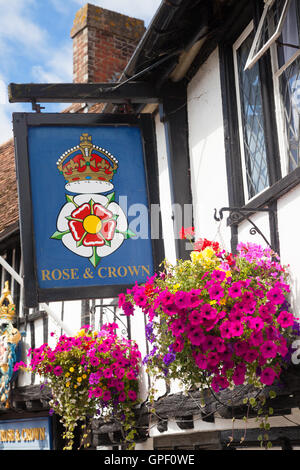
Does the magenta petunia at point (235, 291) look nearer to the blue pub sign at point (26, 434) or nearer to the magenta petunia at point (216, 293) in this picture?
the magenta petunia at point (216, 293)

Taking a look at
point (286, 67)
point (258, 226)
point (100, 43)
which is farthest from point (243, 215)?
point (100, 43)

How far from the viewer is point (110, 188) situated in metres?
5.92

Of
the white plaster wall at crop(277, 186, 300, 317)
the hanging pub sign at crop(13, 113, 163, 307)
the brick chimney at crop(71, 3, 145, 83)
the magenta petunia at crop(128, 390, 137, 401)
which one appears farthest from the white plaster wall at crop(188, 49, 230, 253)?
the brick chimney at crop(71, 3, 145, 83)

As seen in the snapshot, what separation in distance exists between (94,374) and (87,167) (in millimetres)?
2157

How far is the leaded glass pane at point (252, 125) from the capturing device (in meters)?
5.32

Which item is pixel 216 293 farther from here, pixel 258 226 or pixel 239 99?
pixel 239 99

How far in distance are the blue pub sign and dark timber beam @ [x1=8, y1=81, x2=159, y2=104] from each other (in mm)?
6495

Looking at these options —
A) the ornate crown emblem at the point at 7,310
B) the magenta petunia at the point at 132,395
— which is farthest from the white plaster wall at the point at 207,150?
the ornate crown emblem at the point at 7,310

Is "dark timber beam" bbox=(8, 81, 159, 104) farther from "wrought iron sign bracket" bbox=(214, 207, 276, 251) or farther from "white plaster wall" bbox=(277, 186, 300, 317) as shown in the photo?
"white plaster wall" bbox=(277, 186, 300, 317)

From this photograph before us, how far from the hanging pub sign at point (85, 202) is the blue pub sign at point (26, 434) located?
6108mm

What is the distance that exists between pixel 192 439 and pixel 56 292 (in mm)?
3107

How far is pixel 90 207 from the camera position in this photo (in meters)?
5.82

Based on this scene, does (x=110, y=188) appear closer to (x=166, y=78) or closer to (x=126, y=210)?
(x=126, y=210)

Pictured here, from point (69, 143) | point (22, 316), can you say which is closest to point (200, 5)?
point (69, 143)
